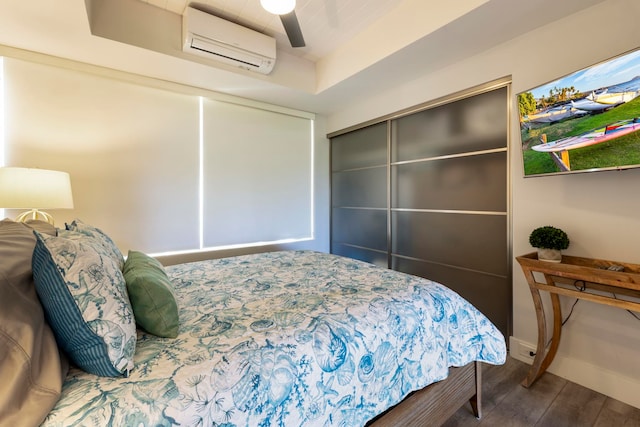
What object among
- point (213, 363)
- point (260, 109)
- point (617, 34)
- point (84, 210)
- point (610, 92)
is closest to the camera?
point (213, 363)

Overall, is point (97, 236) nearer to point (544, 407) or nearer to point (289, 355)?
point (289, 355)

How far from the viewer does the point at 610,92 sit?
4.44 feet

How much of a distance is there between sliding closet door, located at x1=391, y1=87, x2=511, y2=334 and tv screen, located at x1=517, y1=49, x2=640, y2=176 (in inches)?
15.9

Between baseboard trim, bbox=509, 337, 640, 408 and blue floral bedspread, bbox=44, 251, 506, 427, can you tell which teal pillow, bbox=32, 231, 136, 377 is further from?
baseboard trim, bbox=509, 337, 640, 408

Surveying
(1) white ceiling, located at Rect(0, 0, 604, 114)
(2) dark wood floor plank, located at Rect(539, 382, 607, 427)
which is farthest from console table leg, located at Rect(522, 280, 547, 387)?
Answer: (1) white ceiling, located at Rect(0, 0, 604, 114)

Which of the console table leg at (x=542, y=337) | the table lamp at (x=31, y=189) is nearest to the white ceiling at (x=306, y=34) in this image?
the table lamp at (x=31, y=189)

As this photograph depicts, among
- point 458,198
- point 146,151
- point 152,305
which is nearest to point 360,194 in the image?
point 458,198

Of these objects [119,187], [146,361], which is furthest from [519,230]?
[119,187]

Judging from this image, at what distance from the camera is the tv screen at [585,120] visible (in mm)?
1311

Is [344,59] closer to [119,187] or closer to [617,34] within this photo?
[617,34]

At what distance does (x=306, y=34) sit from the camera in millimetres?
2506

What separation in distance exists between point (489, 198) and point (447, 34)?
1267mm

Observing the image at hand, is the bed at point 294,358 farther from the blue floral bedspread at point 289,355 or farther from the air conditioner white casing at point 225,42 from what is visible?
the air conditioner white casing at point 225,42

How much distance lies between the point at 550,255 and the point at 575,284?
19cm
